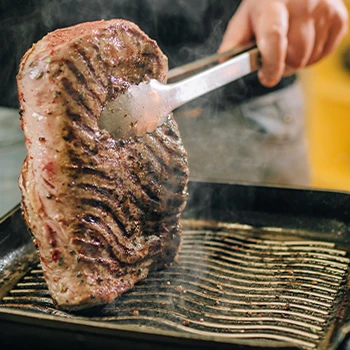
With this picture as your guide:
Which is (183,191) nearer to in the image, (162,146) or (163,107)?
(162,146)

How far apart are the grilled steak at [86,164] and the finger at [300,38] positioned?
4.72 feet

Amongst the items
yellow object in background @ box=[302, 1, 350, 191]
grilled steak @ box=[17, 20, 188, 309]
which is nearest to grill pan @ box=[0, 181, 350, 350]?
grilled steak @ box=[17, 20, 188, 309]

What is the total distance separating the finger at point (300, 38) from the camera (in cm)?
341

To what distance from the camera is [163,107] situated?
2.32m

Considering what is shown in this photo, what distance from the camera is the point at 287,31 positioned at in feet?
11.3

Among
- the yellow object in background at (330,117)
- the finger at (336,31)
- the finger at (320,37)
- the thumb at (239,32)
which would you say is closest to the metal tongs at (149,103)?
the thumb at (239,32)

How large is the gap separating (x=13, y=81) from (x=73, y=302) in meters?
2.09

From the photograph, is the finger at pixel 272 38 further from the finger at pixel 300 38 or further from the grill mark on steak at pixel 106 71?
the grill mark on steak at pixel 106 71

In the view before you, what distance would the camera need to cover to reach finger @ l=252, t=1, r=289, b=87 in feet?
10.3

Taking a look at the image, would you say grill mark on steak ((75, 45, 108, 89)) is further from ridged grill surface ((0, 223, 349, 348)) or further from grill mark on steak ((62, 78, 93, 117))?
ridged grill surface ((0, 223, 349, 348))

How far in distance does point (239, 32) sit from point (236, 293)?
1983 millimetres

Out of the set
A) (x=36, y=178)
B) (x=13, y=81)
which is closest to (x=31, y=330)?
(x=36, y=178)

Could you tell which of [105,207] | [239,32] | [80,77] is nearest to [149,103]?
[80,77]

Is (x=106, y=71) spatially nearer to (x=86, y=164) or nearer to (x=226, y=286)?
(x=86, y=164)
